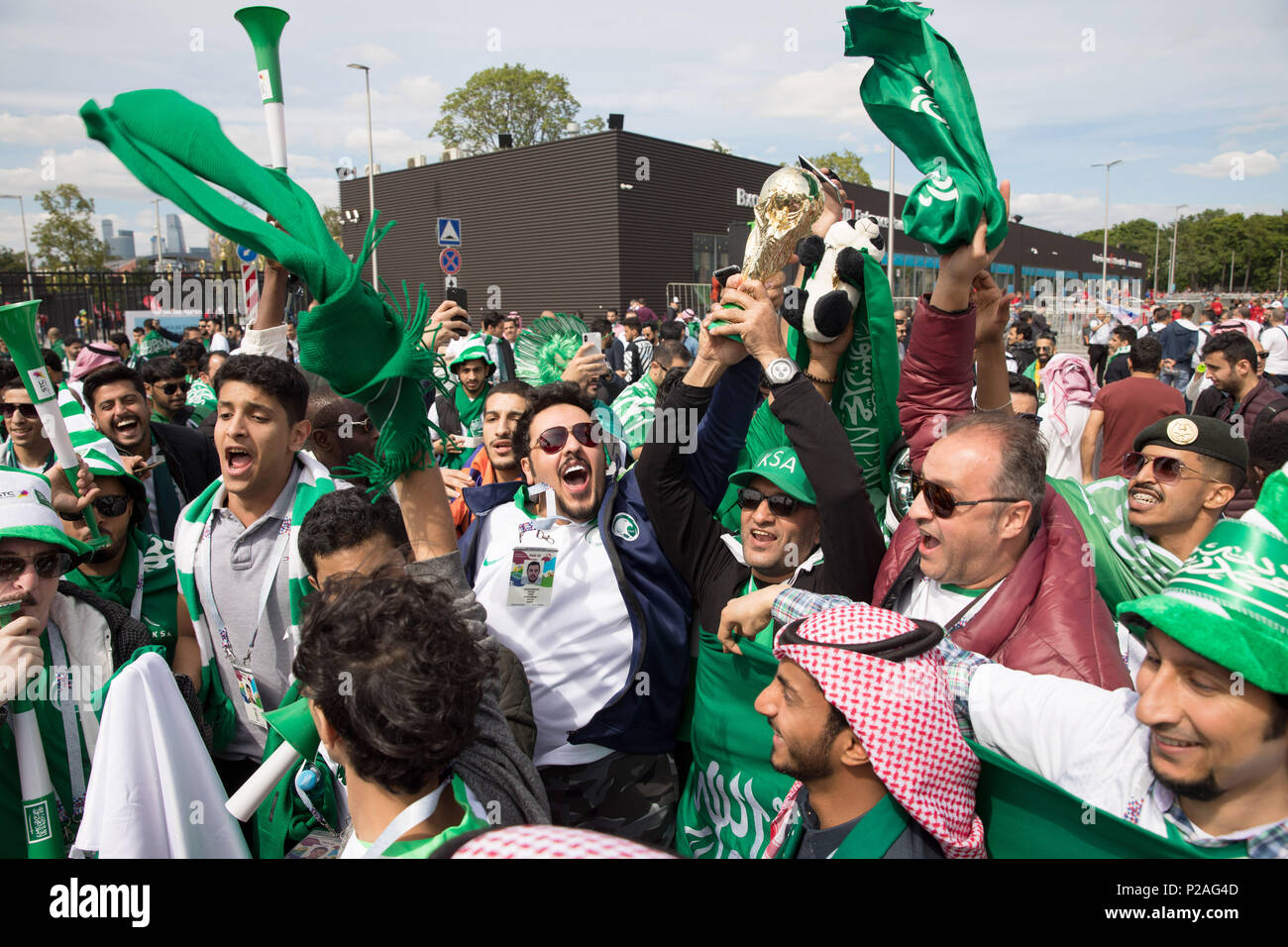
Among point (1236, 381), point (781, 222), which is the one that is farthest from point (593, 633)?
point (1236, 381)

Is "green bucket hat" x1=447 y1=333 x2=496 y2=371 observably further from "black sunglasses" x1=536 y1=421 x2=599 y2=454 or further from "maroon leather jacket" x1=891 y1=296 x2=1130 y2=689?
"maroon leather jacket" x1=891 y1=296 x2=1130 y2=689

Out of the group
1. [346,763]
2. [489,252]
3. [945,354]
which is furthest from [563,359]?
[489,252]

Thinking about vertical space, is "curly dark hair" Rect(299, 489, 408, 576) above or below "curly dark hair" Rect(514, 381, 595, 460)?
below

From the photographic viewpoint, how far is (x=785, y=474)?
7.82 ft

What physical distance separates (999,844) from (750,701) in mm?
773

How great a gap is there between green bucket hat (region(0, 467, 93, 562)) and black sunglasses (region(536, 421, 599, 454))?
52.0 inches

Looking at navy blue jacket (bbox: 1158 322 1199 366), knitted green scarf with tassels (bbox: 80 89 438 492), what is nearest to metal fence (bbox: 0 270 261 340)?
navy blue jacket (bbox: 1158 322 1199 366)

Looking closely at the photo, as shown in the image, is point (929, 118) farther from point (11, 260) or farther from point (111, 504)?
point (11, 260)

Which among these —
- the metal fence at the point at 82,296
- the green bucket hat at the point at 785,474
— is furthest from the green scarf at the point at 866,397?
the metal fence at the point at 82,296

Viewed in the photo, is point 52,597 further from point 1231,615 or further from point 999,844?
point 1231,615

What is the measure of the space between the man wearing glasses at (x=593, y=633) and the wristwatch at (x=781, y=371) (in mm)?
404

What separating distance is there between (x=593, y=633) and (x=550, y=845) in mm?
1527

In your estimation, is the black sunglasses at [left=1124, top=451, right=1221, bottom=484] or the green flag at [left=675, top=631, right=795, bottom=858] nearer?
the green flag at [left=675, top=631, right=795, bottom=858]

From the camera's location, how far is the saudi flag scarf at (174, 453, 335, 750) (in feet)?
8.52
